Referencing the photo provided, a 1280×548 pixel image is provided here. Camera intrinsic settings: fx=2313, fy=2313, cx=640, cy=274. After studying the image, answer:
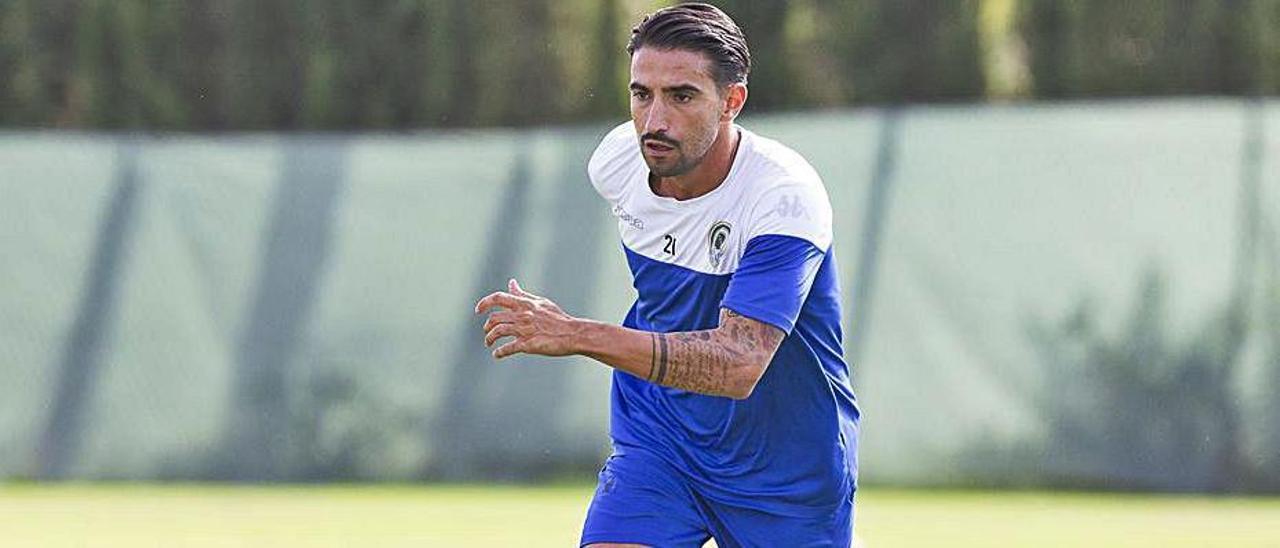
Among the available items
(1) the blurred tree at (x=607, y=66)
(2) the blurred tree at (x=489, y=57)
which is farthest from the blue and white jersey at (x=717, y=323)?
(2) the blurred tree at (x=489, y=57)

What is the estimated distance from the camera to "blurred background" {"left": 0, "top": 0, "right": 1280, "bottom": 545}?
460 inches

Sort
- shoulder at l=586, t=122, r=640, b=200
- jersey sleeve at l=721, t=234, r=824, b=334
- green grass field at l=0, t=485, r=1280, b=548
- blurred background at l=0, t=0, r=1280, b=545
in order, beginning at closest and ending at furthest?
jersey sleeve at l=721, t=234, r=824, b=334, shoulder at l=586, t=122, r=640, b=200, green grass field at l=0, t=485, r=1280, b=548, blurred background at l=0, t=0, r=1280, b=545

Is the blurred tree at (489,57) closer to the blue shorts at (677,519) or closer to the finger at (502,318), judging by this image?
the blue shorts at (677,519)

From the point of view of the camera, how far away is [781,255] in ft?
16.3

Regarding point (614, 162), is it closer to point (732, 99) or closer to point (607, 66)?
point (732, 99)

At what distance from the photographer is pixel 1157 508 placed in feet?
37.0

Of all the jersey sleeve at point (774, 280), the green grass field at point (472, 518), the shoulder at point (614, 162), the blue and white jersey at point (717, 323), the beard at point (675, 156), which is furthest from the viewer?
the green grass field at point (472, 518)

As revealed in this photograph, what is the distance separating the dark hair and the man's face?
0.02 metres

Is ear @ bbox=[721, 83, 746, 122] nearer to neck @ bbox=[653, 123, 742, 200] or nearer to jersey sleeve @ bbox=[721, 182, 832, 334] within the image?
neck @ bbox=[653, 123, 742, 200]

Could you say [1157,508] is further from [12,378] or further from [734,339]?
[734,339]

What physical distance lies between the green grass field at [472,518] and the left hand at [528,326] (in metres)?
5.20

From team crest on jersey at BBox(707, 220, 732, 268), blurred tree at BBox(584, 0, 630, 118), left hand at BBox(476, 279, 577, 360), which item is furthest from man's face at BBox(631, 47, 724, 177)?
blurred tree at BBox(584, 0, 630, 118)

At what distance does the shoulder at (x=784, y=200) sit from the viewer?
502 cm

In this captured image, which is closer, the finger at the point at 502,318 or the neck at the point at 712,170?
the finger at the point at 502,318
